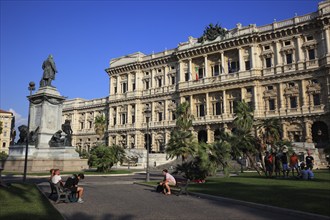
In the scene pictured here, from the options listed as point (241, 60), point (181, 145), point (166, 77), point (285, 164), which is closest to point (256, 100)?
point (241, 60)

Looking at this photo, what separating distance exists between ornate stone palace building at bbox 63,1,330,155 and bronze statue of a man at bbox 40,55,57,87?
30051 millimetres

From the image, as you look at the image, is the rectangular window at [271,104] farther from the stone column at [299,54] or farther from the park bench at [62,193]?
the park bench at [62,193]

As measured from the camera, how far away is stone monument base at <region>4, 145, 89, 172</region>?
78.0 ft

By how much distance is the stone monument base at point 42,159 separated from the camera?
78.0 ft

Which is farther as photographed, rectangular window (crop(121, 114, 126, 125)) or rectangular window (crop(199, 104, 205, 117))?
rectangular window (crop(121, 114, 126, 125))

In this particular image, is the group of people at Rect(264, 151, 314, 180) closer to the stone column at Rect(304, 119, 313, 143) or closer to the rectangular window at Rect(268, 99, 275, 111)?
the stone column at Rect(304, 119, 313, 143)

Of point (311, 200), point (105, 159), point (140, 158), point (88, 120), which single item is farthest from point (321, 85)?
point (88, 120)

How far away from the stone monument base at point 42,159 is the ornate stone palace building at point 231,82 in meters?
29.6

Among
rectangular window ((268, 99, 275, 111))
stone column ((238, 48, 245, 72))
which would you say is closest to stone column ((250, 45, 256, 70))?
stone column ((238, 48, 245, 72))

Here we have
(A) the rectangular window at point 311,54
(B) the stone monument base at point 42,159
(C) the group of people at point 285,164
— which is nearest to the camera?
(C) the group of people at point 285,164

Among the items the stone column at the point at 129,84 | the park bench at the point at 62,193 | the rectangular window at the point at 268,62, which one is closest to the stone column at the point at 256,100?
the rectangular window at the point at 268,62

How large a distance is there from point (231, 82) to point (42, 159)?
34470 millimetres

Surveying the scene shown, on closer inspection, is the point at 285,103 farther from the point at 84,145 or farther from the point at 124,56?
the point at 84,145

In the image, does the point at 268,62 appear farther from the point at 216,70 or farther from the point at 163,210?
the point at 163,210
